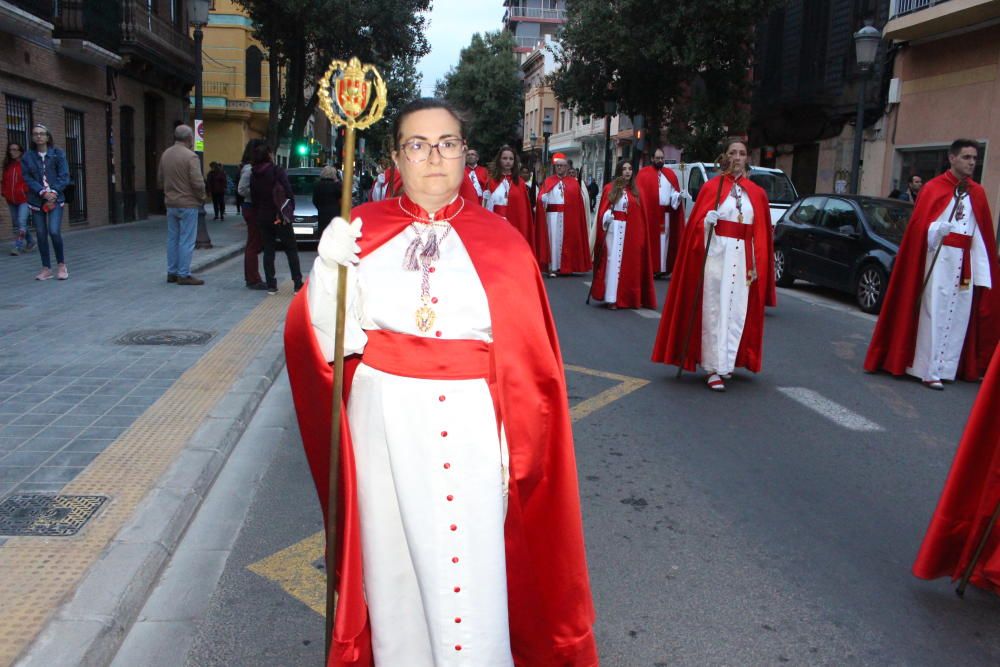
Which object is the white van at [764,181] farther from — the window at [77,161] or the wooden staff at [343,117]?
the wooden staff at [343,117]

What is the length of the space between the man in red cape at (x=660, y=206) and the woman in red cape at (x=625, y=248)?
269cm

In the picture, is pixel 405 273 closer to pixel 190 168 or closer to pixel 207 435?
pixel 207 435

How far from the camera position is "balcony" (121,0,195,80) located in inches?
923

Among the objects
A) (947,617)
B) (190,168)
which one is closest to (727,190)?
(947,617)

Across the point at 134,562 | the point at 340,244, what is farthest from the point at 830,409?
the point at 340,244

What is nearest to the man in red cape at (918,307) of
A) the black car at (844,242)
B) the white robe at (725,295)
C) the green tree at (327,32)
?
the white robe at (725,295)

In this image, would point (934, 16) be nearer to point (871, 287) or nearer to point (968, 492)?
point (871, 287)

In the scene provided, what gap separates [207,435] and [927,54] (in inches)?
810

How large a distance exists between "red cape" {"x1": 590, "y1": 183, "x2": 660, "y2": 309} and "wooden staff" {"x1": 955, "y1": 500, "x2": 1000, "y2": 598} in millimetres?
8026

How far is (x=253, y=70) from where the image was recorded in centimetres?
4075

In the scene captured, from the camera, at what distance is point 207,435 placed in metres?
5.39

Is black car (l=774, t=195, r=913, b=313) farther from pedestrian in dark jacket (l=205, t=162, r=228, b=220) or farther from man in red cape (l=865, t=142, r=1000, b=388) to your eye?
pedestrian in dark jacket (l=205, t=162, r=228, b=220)

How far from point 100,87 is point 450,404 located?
23379 millimetres

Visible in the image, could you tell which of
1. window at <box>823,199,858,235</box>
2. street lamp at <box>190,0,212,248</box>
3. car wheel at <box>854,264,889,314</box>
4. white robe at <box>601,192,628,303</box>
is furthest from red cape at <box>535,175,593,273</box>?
street lamp at <box>190,0,212,248</box>
